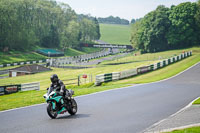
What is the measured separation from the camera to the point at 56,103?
11.9m

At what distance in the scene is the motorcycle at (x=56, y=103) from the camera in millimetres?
11516

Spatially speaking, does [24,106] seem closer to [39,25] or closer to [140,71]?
[140,71]

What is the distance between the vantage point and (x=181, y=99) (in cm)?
1802

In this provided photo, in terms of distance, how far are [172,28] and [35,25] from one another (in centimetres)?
5844

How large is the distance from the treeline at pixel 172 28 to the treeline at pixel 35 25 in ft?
123

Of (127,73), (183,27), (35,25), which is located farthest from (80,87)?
(35,25)

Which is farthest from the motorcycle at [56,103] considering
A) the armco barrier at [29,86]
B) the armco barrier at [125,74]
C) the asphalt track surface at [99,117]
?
the armco barrier at [125,74]

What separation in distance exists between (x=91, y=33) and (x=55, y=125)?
5906 inches

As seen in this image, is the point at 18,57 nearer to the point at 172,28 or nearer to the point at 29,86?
the point at 172,28

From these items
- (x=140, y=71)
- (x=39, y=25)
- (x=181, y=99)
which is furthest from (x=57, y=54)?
(x=181, y=99)

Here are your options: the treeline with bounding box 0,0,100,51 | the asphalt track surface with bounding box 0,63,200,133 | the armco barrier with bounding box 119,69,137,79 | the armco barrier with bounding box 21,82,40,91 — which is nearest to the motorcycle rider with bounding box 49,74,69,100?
the asphalt track surface with bounding box 0,63,200,133

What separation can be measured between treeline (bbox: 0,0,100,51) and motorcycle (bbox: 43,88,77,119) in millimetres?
82378

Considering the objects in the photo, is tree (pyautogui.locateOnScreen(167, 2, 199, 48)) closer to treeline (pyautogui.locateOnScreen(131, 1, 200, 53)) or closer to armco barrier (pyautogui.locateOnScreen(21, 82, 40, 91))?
treeline (pyautogui.locateOnScreen(131, 1, 200, 53))

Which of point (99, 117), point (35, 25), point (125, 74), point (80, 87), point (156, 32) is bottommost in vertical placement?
point (80, 87)
